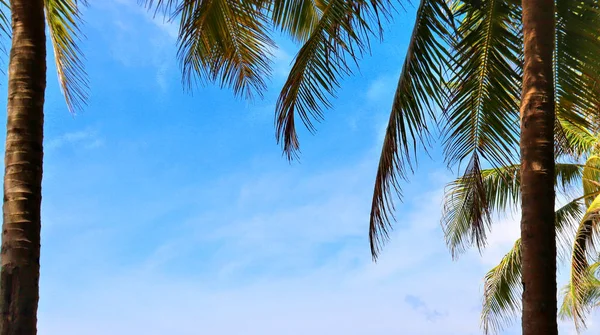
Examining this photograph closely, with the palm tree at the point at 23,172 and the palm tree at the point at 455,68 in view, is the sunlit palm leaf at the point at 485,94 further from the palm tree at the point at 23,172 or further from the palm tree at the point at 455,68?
the palm tree at the point at 23,172

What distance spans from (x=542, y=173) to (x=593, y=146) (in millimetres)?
10889

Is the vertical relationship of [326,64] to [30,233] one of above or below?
above

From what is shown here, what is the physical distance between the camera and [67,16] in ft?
24.3

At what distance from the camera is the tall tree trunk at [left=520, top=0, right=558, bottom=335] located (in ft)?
14.8

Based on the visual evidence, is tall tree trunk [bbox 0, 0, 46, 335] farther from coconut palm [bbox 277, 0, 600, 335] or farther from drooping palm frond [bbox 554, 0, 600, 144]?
drooping palm frond [bbox 554, 0, 600, 144]

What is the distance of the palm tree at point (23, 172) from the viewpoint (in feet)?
15.8

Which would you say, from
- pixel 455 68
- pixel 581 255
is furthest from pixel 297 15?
pixel 581 255

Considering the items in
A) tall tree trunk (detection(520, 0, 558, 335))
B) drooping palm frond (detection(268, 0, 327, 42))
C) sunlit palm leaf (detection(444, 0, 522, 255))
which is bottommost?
tall tree trunk (detection(520, 0, 558, 335))

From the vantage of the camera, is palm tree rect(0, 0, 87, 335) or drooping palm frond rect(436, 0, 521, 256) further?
drooping palm frond rect(436, 0, 521, 256)

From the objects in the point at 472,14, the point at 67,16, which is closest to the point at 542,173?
the point at 472,14

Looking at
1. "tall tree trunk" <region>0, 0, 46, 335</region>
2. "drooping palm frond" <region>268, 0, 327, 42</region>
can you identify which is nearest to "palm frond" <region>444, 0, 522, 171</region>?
"drooping palm frond" <region>268, 0, 327, 42</region>

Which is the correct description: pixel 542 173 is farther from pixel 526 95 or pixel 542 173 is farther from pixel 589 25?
pixel 589 25

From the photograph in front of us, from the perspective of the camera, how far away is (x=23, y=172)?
499 centimetres

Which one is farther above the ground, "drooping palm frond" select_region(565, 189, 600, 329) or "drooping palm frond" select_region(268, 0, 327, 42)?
"drooping palm frond" select_region(268, 0, 327, 42)
